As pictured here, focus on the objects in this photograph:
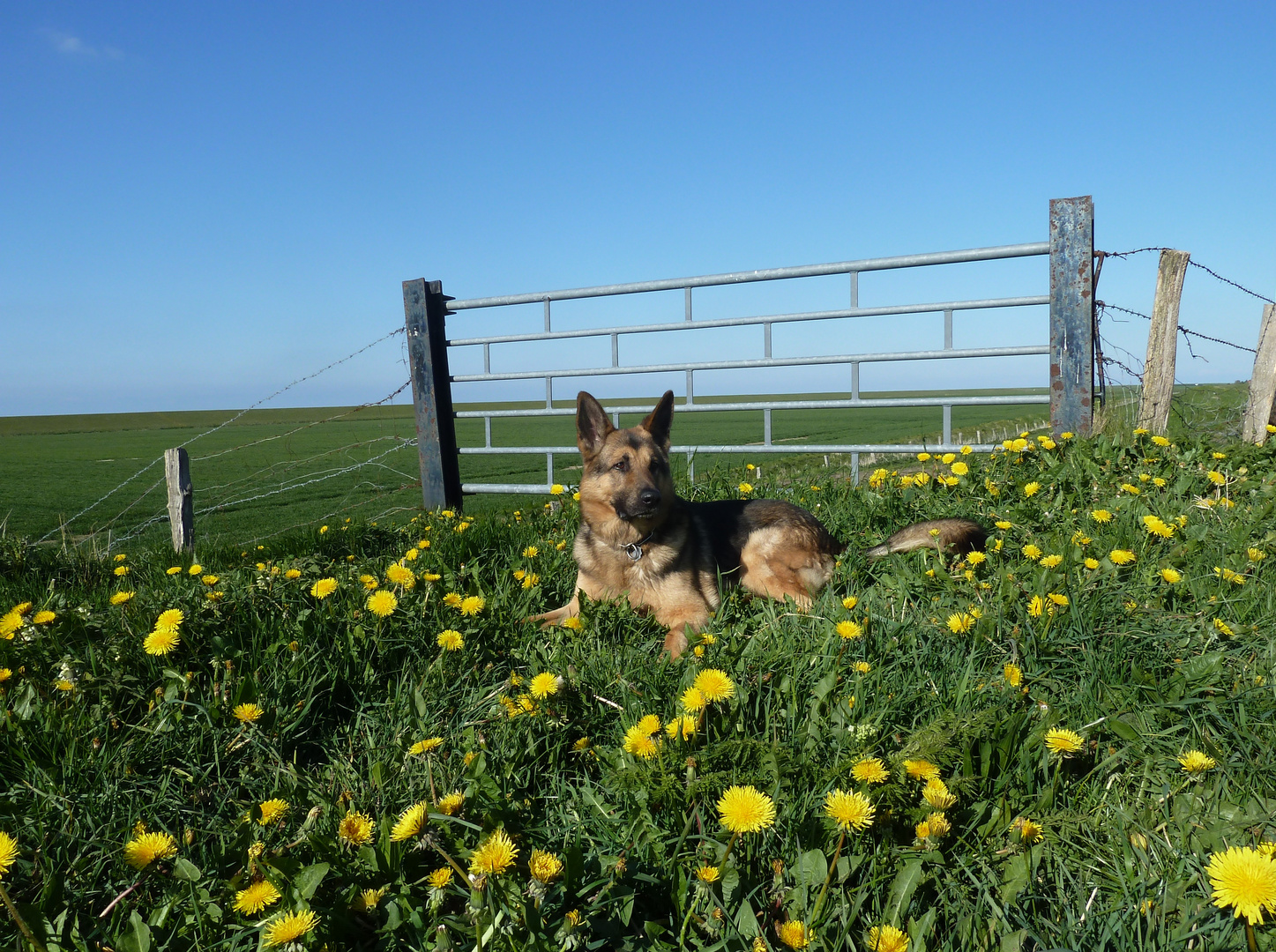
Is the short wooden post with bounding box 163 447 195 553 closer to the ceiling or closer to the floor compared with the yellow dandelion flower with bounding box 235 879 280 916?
closer to the ceiling

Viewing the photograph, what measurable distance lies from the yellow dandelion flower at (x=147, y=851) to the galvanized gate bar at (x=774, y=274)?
6.15 m

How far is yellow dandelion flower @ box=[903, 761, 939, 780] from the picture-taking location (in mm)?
1668

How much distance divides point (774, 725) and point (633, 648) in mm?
878

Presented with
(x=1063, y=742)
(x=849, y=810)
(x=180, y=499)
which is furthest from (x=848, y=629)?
(x=180, y=499)

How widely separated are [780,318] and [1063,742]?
5.24 metres

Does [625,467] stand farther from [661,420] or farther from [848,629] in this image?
[848,629]

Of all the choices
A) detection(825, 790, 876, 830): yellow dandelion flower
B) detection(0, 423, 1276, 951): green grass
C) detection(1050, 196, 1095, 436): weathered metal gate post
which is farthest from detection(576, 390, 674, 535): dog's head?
detection(1050, 196, 1095, 436): weathered metal gate post

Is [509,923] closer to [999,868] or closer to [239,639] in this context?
[999,868]

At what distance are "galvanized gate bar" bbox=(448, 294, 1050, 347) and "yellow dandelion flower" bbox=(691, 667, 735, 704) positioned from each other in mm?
5163

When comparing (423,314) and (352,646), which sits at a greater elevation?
(423,314)

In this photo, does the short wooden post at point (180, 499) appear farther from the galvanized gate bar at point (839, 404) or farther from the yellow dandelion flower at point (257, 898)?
the yellow dandelion flower at point (257, 898)

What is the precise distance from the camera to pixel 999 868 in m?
1.66

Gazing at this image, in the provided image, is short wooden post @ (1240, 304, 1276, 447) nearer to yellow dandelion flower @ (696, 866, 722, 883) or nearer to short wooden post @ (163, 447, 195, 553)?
yellow dandelion flower @ (696, 866, 722, 883)

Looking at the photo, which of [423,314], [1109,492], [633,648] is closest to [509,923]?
[633,648]
